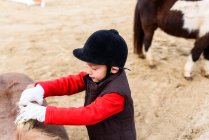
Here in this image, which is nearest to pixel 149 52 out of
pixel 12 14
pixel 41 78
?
pixel 41 78

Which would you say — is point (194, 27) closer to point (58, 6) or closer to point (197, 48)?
point (197, 48)

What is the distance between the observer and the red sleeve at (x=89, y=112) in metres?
1.96

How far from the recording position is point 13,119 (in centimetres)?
213

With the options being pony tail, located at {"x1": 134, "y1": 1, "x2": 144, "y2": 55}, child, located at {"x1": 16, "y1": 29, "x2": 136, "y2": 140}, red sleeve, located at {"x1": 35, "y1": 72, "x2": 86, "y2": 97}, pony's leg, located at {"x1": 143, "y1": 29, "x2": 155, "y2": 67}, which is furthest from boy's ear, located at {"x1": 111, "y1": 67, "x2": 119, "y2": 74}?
pony tail, located at {"x1": 134, "y1": 1, "x2": 144, "y2": 55}

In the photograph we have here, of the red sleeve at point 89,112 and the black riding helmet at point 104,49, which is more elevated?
the black riding helmet at point 104,49

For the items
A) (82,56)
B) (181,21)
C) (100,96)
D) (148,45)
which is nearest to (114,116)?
(100,96)

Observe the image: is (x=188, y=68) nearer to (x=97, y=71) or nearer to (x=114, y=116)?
(x=114, y=116)

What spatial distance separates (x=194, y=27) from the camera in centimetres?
475

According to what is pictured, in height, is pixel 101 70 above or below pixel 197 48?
above

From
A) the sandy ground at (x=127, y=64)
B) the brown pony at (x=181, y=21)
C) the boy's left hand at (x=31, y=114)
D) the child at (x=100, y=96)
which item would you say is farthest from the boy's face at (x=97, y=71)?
the brown pony at (x=181, y=21)

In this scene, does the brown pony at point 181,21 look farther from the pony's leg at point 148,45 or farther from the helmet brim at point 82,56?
the helmet brim at point 82,56

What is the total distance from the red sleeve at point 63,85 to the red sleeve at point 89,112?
0.31 metres

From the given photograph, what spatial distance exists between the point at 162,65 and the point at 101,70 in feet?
10.4

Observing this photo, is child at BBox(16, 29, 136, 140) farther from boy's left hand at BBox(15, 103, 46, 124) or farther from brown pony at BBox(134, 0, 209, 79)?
brown pony at BBox(134, 0, 209, 79)
